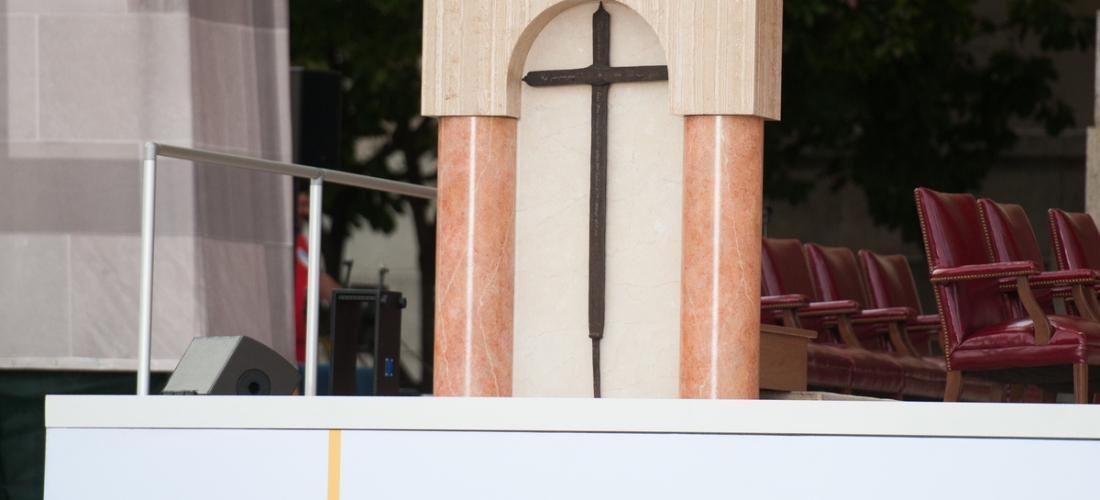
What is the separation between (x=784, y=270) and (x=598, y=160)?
8.05 ft

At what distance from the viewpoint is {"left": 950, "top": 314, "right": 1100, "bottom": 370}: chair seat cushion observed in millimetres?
4270

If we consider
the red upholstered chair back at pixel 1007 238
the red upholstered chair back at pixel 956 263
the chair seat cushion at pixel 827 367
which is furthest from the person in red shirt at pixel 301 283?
the red upholstered chair back at pixel 1007 238

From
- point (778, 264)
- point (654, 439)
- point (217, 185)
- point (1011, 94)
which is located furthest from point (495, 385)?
point (1011, 94)

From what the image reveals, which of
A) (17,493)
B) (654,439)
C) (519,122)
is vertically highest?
(519,122)

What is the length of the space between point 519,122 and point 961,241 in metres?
1.75

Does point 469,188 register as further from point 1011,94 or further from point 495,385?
point 1011,94

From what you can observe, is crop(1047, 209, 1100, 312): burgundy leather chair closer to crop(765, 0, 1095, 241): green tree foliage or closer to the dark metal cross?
the dark metal cross

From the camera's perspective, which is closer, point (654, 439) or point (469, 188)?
point (654, 439)

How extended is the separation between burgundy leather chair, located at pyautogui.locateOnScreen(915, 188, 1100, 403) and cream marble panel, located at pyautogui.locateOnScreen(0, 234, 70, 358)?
288cm

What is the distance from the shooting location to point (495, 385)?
3705 millimetres

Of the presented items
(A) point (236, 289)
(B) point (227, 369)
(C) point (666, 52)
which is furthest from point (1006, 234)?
(B) point (227, 369)

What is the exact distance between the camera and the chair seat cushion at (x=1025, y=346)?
4.27 m

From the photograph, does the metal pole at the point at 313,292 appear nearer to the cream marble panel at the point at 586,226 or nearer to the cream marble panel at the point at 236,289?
the cream marble panel at the point at 586,226

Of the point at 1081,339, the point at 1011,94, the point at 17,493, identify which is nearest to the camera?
the point at 1081,339
